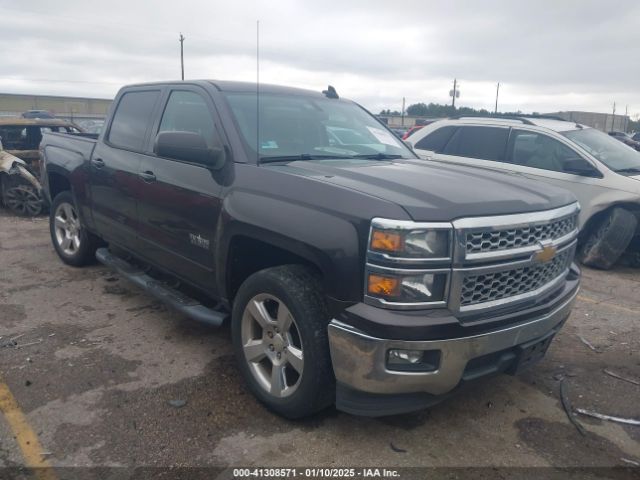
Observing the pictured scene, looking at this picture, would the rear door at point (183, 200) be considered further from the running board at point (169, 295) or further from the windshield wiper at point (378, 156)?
the windshield wiper at point (378, 156)

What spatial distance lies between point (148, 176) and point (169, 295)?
91 centimetres

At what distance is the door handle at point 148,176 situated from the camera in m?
4.05

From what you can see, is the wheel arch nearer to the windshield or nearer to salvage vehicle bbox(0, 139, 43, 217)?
the windshield

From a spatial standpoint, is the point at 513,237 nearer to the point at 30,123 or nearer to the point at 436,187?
the point at 436,187

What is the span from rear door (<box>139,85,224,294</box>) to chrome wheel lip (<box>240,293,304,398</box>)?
1.72 ft

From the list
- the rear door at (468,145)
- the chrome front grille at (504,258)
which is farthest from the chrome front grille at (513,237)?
the rear door at (468,145)

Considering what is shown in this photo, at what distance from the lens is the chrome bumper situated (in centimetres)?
251

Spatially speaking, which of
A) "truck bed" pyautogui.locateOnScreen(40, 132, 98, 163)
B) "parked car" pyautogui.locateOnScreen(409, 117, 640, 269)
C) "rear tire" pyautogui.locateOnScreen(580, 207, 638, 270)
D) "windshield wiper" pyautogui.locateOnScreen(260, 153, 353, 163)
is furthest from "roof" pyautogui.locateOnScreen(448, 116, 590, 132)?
"truck bed" pyautogui.locateOnScreen(40, 132, 98, 163)

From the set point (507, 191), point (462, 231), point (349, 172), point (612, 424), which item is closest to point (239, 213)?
point (349, 172)

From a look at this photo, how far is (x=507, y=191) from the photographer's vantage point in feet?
9.92

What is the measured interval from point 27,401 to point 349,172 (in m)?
2.35

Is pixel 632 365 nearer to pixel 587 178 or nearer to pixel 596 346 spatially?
pixel 596 346

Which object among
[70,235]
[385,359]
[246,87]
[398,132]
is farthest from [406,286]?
[398,132]

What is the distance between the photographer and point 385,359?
253 centimetres
